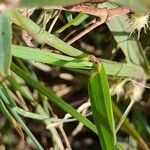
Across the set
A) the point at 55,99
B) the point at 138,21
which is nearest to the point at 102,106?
the point at 55,99

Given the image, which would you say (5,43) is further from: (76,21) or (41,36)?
(76,21)

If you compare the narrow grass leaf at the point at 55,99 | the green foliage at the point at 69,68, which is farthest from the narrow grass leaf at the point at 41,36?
the narrow grass leaf at the point at 55,99

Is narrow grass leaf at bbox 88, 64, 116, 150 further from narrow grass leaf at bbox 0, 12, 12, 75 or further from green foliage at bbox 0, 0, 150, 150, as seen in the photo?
narrow grass leaf at bbox 0, 12, 12, 75

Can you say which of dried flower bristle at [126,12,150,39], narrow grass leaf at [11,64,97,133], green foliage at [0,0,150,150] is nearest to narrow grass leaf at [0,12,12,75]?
green foliage at [0,0,150,150]

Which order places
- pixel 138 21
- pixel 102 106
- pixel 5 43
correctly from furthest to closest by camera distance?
pixel 138 21 < pixel 102 106 < pixel 5 43

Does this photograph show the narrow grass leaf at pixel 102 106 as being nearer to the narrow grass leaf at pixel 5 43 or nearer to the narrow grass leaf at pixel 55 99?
the narrow grass leaf at pixel 55 99

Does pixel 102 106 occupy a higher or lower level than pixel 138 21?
lower
